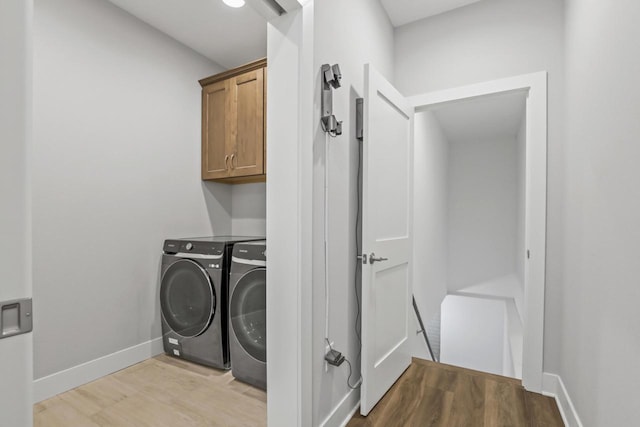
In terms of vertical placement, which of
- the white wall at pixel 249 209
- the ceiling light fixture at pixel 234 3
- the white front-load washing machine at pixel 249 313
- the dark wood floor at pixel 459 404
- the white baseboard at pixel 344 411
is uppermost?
the ceiling light fixture at pixel 234 3

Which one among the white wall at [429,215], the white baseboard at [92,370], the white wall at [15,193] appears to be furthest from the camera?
the white wall at [429,215]

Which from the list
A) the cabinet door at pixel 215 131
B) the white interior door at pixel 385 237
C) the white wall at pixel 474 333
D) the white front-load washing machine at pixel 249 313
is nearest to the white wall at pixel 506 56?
the white interior door at pixel 385 237

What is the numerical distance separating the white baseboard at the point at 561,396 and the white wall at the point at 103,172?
282 cm

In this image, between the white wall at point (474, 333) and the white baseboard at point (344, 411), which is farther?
the white wall at point (474, 333)

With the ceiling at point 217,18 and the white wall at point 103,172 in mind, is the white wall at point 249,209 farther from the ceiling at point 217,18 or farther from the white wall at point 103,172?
the ceiling at point 217,18

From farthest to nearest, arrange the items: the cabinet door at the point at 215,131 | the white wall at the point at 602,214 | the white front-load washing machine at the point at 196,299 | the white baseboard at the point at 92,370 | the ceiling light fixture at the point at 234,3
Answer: the cabinet door at the point at 215,131
the white front-load washing machine at the point at 196,299
the ceiling light fixture at the point at 234,3
the white baseboard at the point at 92,370
the white wall at the point at 602,214

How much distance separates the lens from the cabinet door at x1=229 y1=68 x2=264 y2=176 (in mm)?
2492

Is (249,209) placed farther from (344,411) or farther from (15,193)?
(15,193)

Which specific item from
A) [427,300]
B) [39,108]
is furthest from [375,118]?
[427,300]

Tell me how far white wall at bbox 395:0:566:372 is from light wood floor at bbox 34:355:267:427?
1996 mm

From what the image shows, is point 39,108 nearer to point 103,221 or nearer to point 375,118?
point 103,221

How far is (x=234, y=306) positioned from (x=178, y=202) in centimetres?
113

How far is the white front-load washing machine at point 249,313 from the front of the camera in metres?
2.01

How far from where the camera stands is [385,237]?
6.44 ft
